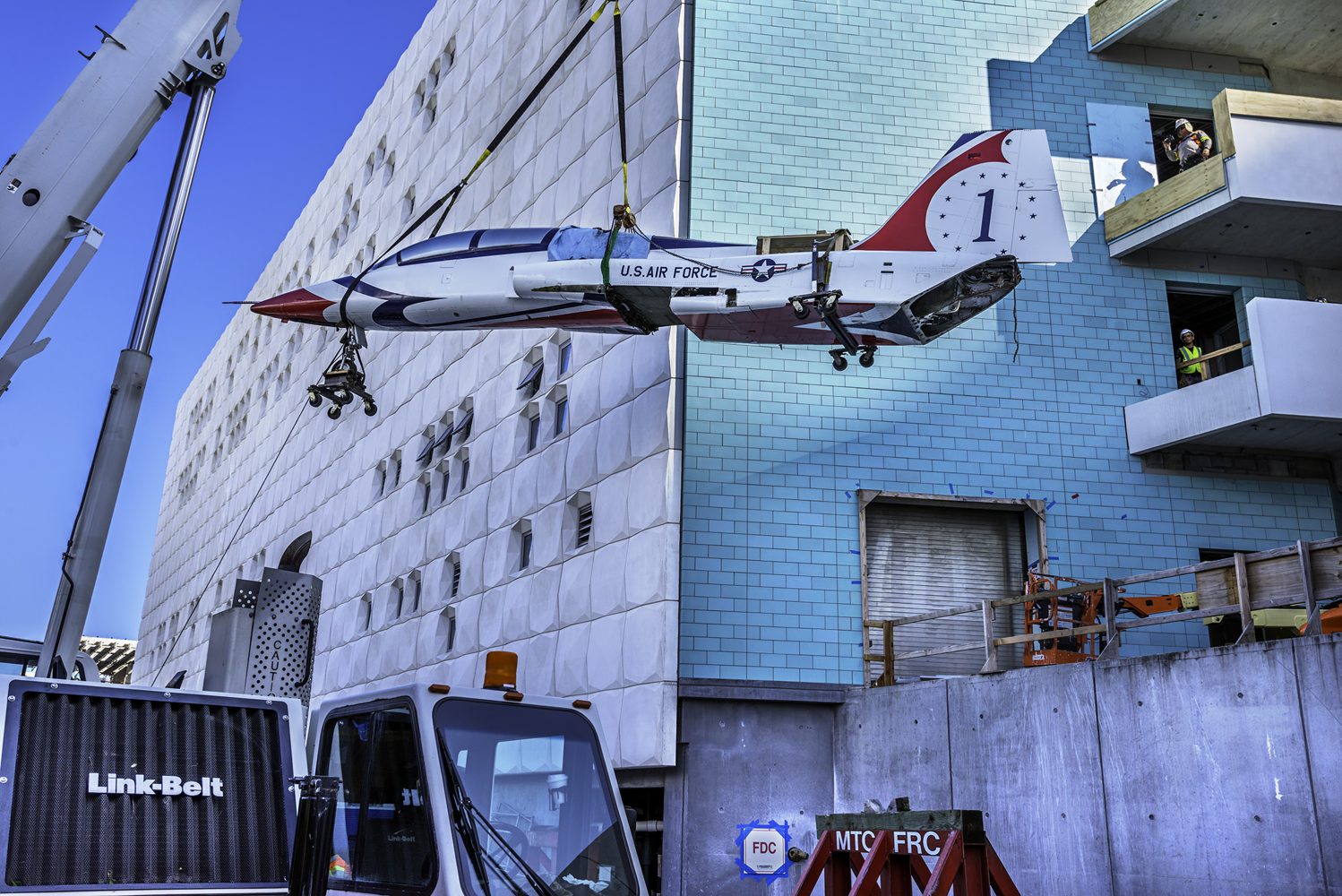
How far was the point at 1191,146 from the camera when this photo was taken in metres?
21.5

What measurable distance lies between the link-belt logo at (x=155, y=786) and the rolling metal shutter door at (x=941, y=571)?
1304cm

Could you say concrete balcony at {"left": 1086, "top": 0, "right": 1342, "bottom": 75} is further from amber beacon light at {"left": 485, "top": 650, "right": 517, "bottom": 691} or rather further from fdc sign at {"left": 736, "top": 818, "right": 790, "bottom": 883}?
amber beacon light at {"left": 485, "top": 650, "right": 517, "bottom": 691}

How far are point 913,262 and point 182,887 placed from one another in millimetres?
13220

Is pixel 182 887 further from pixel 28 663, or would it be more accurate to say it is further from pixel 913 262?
pixel 913 262

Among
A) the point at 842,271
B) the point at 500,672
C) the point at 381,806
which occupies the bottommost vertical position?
the point at 381,806

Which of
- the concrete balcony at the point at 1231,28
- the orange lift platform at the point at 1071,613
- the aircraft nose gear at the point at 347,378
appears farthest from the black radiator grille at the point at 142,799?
the concrete balcony at the point at 1231,28

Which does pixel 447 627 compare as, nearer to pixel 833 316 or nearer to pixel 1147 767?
pixel 833 316

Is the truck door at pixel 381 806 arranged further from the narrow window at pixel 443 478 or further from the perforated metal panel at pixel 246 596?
the narrow window at pixel 443 478

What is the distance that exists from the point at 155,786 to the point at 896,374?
1522cm

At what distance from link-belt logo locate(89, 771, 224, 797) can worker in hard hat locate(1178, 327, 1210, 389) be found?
19.0 meters

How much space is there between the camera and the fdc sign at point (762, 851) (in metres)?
17.2

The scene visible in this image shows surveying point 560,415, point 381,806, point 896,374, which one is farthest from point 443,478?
point 381,806

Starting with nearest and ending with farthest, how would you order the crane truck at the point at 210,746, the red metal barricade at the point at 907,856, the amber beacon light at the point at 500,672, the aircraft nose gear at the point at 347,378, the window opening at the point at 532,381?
the crane truck at the point at 210,746, the red metal barricade at the point at 907,856, the amber beacon light at the point at 500,672, the aircraft nose gear at the point at 347,378, the window opening at the point at 532,381

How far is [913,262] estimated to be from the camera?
55.4ft
